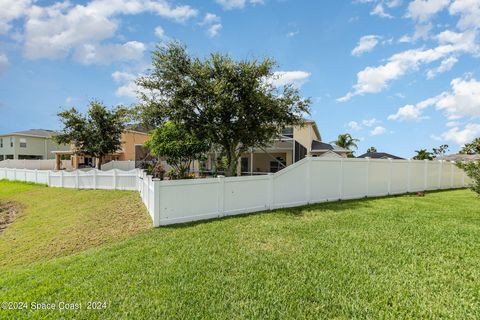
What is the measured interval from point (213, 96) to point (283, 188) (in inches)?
162

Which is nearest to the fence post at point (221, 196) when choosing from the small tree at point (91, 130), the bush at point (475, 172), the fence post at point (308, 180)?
the fence post at point (308, 180)

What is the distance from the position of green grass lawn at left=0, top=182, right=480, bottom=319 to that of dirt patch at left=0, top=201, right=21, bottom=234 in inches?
117

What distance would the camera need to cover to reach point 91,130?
23734 millimetres

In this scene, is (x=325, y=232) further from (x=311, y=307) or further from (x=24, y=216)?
(x=24, y=216)

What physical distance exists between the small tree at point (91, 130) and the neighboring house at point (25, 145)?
21371 mm

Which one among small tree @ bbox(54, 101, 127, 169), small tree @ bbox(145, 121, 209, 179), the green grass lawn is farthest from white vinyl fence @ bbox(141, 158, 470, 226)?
small tree @ bbox(54, 101, 127, 169)

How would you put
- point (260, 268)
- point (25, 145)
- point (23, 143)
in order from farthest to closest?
point (25, 145) < point (23, 143) < point (260, 268)

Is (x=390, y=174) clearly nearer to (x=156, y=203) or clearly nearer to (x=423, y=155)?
(x=156, y=203)

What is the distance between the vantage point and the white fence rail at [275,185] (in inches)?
305

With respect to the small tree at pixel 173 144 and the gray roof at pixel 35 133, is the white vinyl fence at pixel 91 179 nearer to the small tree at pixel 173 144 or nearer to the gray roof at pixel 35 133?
the small tree at pixel 173 144

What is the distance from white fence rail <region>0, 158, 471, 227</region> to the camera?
7.73m

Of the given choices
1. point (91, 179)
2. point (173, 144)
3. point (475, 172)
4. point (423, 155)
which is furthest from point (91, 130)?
point (423, 155)

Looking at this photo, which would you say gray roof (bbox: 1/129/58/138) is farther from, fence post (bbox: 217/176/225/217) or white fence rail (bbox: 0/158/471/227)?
fence post (bbox: 217/176/225/217)

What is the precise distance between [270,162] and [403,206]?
45.6 feet
